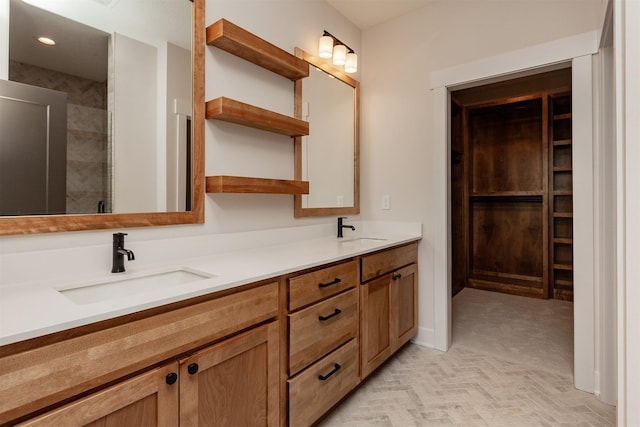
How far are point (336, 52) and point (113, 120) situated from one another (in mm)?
1722

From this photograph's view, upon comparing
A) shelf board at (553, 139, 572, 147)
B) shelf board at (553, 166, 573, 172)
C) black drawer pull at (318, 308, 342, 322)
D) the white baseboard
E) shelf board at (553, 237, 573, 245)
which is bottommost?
the white baseboard

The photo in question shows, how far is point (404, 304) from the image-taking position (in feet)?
7.77

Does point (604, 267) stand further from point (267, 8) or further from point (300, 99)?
point (267, 8)

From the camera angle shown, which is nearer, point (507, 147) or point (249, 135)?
point (249, 135)

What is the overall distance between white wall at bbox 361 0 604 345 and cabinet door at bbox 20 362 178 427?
81.6 inches

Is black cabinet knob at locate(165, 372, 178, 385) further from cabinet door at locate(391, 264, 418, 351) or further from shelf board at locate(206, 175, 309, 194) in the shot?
cabinet door at locate(391, 264, 418, 351)

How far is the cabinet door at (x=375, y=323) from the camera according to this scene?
6.24 feet

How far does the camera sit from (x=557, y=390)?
6.51 ft

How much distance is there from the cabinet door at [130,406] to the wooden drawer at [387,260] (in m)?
1.14

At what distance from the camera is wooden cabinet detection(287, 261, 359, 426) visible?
1.44 meters

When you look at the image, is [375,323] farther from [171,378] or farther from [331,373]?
[171,378]

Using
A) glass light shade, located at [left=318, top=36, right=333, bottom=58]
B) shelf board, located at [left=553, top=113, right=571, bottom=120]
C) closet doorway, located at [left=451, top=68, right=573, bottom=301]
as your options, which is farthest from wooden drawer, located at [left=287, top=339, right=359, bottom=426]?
shelf board, located at [left=553, top=113, right=571, bottom=120]

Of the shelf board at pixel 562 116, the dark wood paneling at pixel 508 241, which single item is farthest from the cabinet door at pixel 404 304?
the shelf board at pixel 562 116
